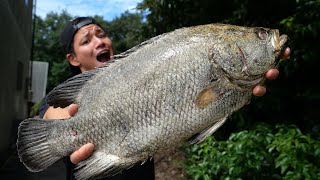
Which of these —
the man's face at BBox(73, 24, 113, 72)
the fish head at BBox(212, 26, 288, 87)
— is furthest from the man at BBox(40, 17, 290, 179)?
the fish head at BBox(212, 26, 288, 87)

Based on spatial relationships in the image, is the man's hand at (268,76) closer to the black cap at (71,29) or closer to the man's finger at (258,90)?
the man's finger at (258,90)

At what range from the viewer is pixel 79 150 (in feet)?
7.18

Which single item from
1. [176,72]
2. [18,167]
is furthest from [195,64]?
[18,167]

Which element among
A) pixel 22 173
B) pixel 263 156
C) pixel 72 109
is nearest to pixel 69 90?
pixel 72 109

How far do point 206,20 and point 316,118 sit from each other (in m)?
2.50

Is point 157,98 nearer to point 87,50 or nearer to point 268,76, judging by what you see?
point 268,76

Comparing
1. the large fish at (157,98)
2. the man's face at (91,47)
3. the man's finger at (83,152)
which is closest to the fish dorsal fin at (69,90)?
the large fish at (157,98)

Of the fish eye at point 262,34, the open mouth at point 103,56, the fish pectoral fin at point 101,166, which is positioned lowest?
the fish pectoral fin at point 101,166

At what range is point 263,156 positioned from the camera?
537 cm

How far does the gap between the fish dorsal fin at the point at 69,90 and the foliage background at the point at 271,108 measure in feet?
6.23

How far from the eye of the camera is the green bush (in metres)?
4.88

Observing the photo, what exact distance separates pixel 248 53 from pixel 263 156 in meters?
3.42

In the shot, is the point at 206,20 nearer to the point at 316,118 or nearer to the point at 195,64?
the point at 316,118

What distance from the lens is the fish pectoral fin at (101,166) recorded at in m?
2.16
